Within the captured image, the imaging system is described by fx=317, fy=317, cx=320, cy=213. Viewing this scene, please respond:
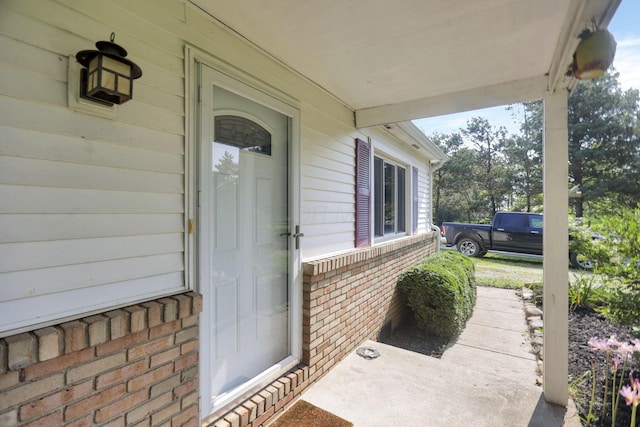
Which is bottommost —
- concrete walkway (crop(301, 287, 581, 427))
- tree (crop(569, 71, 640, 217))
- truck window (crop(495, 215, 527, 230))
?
concrete walkway (crop(301, 287, 581, 427))

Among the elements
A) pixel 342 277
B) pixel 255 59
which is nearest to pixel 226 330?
pixel 342 277

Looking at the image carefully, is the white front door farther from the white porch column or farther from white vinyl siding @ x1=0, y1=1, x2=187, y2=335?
the white porch column

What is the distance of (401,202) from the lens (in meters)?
5.99

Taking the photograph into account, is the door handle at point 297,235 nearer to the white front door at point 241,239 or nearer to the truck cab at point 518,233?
the white front door at point 241,239

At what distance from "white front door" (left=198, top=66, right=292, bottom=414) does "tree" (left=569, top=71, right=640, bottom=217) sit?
16.0 m

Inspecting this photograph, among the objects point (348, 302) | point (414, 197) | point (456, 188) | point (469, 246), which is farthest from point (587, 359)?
point (456, 188)

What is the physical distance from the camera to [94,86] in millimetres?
1322

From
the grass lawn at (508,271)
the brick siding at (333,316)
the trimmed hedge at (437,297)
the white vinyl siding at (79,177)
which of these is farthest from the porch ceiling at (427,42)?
the grass lawn at (508,271)

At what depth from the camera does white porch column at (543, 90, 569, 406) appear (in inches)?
99.9

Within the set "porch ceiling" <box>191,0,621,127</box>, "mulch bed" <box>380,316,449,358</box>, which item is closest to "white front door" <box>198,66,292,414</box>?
"porch ceiling" <box>191,0,621,127</box>

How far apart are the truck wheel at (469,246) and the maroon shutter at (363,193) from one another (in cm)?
898

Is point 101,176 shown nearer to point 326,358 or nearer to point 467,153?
point 326,358

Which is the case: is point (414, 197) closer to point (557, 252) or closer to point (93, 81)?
point (557, 252)

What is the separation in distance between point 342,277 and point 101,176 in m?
2.38
